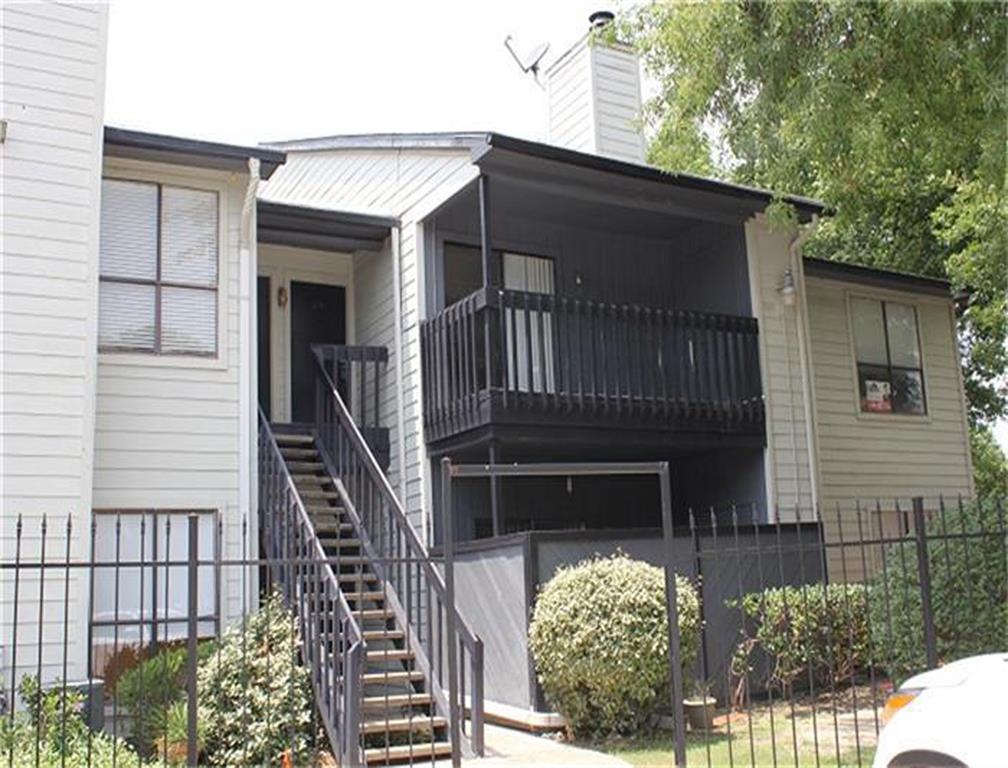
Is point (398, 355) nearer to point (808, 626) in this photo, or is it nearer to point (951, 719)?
point (808, 626)

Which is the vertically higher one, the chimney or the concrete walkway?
the chimney

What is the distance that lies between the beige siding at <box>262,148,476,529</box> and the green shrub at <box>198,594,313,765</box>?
3.83 m

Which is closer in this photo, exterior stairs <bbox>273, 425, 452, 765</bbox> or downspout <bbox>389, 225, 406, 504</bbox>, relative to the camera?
exterior stairs <bbox>273, 425, 452, 765</bbox>

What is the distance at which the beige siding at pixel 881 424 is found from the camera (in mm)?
15867

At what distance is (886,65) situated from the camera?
8297mm

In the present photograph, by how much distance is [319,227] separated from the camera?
44.2ft

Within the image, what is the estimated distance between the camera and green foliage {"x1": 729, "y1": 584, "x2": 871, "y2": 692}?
1041cm

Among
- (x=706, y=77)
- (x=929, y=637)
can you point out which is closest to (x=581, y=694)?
(x=929, y=637)

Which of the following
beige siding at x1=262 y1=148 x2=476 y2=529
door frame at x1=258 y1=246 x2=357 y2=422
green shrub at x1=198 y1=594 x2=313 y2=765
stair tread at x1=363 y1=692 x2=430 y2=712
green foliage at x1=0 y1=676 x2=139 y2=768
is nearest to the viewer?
green foliage at x1=0 y1=676 x2=139 y2=768

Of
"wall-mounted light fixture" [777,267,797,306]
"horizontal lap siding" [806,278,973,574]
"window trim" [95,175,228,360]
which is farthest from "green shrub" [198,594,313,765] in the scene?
"horizontal lap siding" [806,278,973,574]

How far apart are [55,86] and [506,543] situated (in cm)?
631

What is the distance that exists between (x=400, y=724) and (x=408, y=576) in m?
1.26

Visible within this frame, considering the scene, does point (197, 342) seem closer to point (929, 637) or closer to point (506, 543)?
point (506, 543)

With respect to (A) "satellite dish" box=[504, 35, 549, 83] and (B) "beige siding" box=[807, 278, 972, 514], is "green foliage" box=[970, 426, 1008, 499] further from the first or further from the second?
(A) "satellite dish" box=[504, 35, 549, 83]
